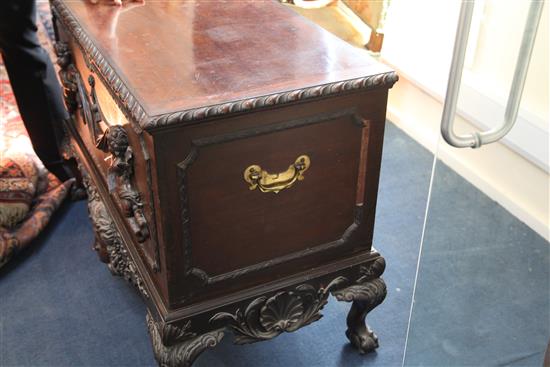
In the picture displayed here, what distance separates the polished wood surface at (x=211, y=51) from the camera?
1176 mm

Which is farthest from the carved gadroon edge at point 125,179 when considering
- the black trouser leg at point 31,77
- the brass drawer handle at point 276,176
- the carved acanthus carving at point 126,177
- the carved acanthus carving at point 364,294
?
the black trouser leg at point 31,77

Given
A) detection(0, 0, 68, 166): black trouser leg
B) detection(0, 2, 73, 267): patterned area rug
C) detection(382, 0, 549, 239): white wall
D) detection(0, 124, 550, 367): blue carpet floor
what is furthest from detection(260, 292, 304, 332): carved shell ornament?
detection(0, 0, 68, 166): black trouser leg

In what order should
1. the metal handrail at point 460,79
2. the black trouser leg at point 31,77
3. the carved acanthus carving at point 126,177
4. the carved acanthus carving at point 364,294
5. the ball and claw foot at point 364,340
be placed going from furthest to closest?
the black trouser leg at point 31,77, the ball and claw foot at point 364,340, the carved acanthus carving at point 364,294, the carved acanthus carving at point 126,177, the metal handrail at point 460,79

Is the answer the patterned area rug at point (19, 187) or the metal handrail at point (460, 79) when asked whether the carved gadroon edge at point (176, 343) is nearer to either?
the metal handrail at point (460, 79)

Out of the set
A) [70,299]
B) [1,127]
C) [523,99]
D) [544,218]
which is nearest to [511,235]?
[544,218]

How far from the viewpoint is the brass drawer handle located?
3.97 ft

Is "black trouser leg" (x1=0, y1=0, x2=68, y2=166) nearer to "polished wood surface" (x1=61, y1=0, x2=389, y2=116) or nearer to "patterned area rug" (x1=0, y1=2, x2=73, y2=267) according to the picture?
"patterned area rug" (x1=0, y1=2, x2=73, y2=267)

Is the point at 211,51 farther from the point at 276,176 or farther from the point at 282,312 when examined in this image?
the point at 282,312

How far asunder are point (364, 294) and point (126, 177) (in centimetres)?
57

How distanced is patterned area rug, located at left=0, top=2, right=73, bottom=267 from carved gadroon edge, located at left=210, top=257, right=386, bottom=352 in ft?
2.80

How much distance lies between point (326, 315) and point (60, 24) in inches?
39.8

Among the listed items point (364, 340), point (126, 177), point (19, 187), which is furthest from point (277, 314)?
point (19, 187)

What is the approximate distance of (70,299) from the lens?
5.92 ft

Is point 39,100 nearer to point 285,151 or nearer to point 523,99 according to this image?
point 285,151
